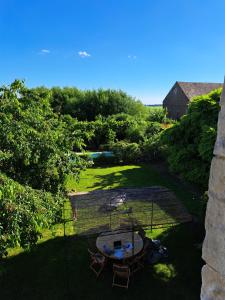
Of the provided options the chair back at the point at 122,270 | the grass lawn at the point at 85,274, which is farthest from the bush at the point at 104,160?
the chair back at the point at 122,270

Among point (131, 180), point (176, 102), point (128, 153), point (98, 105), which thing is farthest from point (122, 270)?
point (176, 102)

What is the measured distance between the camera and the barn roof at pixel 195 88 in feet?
109

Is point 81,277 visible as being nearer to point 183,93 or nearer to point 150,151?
point 150,151

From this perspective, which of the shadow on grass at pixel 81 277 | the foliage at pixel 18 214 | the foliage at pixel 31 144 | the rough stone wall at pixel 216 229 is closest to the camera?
the rough stone wall at pixel 216 229

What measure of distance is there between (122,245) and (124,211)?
4.20ft

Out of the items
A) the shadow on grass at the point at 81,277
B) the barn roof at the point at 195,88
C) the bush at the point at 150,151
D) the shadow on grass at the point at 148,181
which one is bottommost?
the shadow on grass at the point at 81,277

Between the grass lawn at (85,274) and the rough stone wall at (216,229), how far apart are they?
5849 millimetres

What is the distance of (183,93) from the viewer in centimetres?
3303

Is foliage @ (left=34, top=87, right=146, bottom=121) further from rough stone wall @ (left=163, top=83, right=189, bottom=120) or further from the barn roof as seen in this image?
the barn roof

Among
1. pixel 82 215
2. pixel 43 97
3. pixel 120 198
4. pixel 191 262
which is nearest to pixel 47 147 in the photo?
pixel 43 97

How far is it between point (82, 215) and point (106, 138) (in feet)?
50.1

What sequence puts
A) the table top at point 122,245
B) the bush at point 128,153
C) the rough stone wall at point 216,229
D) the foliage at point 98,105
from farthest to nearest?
1. the foliage at point 98,105
2. the bush at point 128,153
3. the table top at point 122,245
4. the rough stone wall at point 216,229

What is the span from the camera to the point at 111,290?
24.0 ft

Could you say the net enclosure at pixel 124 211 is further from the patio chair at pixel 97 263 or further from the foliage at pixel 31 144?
the foliage at pixel 31 144
